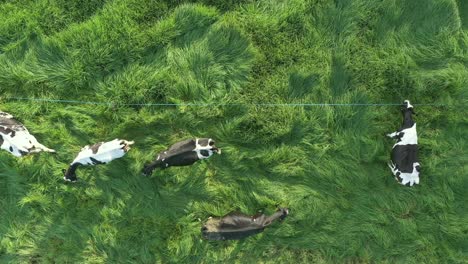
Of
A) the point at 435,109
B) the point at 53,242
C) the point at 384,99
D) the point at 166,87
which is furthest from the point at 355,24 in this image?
A: the point at 53,242

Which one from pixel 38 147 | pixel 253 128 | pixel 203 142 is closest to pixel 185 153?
pixel 203 142

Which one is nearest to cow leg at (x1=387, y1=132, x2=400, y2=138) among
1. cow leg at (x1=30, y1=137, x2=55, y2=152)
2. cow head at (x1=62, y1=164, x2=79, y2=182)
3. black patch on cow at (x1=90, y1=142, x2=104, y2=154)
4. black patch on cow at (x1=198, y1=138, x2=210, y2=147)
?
black patch on cow at (x1=198, y1=138, x2=210, y2=147)

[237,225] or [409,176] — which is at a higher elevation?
[409,176]

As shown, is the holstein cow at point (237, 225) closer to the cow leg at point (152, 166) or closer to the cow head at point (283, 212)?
the cow head at point (283, 212)

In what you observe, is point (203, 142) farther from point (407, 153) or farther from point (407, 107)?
point (407, 107)

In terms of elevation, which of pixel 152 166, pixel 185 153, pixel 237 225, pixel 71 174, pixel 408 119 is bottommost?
pixel 237 225

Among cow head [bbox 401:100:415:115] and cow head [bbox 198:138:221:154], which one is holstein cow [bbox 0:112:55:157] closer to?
cow head [bbox 198:138:221:154]
